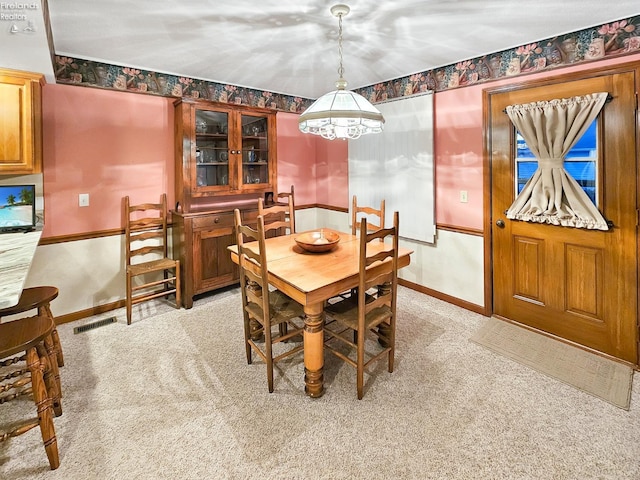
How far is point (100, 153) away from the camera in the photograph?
3223 millimetres

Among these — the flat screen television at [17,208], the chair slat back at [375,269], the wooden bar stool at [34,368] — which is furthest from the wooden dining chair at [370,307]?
the flat screen television at [17,208]

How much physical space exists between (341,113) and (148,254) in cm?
264

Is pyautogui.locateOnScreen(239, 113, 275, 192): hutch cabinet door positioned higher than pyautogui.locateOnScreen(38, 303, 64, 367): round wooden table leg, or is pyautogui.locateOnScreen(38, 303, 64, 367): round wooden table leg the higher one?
pyautogui.locateOnScreen(239, 113, 275, 192): hutch cabinet door

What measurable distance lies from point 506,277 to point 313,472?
95.7 inches

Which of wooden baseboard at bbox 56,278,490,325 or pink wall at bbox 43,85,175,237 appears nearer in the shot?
pink wall at bbox 43,85,175,237

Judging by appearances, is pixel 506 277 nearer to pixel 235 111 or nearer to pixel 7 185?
pixel 235 111

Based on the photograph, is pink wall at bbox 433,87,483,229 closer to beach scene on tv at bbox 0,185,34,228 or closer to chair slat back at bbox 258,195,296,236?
chair slat back at bbox 258,195,296,236

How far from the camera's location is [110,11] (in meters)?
2.16

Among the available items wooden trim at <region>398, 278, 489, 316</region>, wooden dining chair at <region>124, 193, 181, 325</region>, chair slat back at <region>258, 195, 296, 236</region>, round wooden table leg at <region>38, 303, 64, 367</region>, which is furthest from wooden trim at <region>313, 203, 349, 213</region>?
round wooden table leg at <region>38, 303, 64, 367</region>

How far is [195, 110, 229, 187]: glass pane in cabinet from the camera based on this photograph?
358 centimetres

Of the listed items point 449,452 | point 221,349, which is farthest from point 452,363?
point 221,349

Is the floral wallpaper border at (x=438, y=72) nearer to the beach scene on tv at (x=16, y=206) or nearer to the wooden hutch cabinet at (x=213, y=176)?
the wooden hutch cabinet at (x=213, y=176)

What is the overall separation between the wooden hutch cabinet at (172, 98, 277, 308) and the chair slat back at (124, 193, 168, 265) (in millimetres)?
135

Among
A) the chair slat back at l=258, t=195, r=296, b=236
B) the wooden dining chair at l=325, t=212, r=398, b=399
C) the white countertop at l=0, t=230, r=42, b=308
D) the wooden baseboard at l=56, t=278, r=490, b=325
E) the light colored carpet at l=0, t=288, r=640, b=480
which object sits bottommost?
the light colored carpet at l=0, t=288, r=640, b=480
